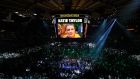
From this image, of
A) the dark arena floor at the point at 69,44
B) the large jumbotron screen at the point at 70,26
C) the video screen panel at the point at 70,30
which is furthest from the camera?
the video screen panel at the point at 70,30

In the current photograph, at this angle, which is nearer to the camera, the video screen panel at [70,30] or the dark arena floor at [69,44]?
the dark arena floor at [69,44]

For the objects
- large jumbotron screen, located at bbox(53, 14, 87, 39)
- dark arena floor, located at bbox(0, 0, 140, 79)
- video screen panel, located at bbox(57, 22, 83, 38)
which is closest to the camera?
dark arena floor, located at bbox(0, 0, 140, 79)

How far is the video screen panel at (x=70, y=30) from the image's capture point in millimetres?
34331

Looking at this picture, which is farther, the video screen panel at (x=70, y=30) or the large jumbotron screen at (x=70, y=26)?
the video screen panel at (x=70, y=30)

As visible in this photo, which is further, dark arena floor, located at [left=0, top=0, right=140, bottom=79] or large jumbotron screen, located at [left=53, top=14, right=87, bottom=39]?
large jumbotron screen, located at [left=53, top=14, right=87, bottom=39]

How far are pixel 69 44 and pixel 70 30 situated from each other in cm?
197

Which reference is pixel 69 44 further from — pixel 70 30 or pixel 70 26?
pixel 70 26

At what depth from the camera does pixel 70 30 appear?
35156 millimetres

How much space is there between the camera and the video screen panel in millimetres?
34331

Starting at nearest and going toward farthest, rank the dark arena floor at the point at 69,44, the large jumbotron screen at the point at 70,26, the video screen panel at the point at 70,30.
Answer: the dark arena floor at the point at 69,44, the large jumbotron screen at the point at 70,26, the video screen panel at the point at 70,30

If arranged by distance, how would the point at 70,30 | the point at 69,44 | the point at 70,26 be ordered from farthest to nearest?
1. the point at 69,44
2. the point at 70,30
3. the point at 70,26

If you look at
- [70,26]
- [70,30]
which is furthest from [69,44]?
[70,26]

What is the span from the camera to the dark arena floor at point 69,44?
15.9 metres

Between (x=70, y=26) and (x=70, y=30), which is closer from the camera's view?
(x=70, y=26)
